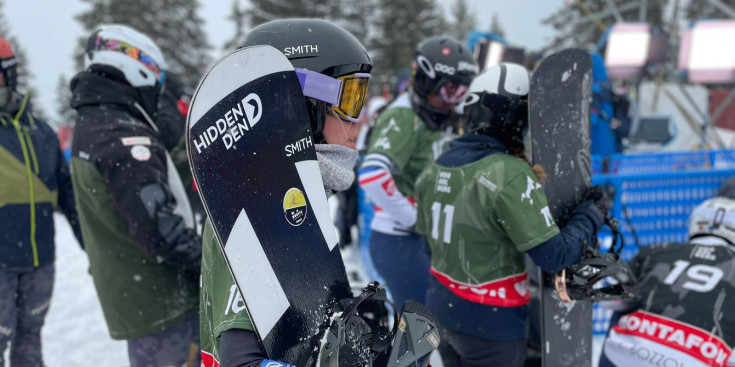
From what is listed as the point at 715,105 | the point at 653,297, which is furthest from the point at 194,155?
the point at 715,105

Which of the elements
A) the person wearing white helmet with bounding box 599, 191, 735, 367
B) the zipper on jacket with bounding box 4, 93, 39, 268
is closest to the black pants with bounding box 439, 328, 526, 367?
the person wearing white helmet with bounding box 599, 191, 735, 367

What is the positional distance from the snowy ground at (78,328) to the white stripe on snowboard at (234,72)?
253cm

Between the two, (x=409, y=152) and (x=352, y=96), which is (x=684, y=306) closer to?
(x=409, y=152)

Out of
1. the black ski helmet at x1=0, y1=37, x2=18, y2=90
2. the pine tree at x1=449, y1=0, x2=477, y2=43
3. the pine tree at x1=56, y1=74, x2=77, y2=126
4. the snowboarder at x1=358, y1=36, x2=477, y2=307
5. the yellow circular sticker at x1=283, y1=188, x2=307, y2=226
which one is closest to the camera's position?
the yellow circular sticker at x1=283, y1=188, x2=307, y2=226

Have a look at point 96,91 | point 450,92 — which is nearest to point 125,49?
point 96,91

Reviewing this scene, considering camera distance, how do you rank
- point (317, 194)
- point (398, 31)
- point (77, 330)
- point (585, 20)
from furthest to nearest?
point (585, 20) → point (398, 31) → point (77, 330) → point (317, 194)

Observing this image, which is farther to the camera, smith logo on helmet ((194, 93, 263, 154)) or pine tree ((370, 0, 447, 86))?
pine tree ((370, 0, 447, 86))

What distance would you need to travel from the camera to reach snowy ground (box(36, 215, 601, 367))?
4289 mm

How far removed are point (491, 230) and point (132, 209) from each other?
1.53 m

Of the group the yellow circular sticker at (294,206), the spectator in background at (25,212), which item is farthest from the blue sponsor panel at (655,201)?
the spectator in background at (25,212)

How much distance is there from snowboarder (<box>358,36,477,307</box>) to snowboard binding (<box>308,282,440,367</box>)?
1.86m

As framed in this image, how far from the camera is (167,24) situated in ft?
90.5

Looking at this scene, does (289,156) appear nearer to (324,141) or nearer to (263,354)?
(324,141)

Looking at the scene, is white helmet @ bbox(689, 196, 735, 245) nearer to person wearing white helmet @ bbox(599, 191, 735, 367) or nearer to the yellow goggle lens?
person wearing white helmet @ bbox(599, 191, 735, 367)
